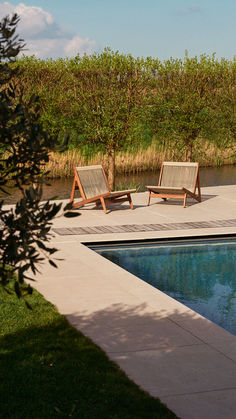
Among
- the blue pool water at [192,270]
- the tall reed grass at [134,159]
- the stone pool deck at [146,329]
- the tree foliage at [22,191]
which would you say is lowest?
the blue pool water at [192,270]

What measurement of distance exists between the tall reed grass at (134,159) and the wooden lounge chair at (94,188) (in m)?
5.86

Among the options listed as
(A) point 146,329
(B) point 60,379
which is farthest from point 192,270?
(B) point 60,379

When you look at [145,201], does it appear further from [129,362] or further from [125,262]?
[129,362]

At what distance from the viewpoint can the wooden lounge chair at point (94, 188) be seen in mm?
11859

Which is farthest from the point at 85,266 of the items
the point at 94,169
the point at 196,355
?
the point at 94,169

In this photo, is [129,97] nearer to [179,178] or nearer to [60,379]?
[179,178]

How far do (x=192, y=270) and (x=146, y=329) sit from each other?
3.17 m

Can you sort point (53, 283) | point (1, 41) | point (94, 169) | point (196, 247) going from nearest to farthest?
point (1, 41) → point (53, 283) → point (196, 247) → point (94, 169)

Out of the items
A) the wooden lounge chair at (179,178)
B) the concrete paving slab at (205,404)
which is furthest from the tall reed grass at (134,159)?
the concrete paving slab at (205,404)

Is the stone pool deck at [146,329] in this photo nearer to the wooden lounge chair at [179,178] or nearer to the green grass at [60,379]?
the green grass at [60,379]

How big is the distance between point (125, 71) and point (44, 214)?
15.1 metres

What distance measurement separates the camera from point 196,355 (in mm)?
5020

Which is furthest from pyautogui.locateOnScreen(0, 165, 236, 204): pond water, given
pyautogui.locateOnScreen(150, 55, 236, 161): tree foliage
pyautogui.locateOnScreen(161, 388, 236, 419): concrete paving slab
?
pyautogui.locateOnScreen(161, 388, 236, 419): concrete paving slab

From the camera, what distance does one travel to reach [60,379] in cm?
447
